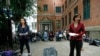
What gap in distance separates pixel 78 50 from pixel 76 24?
2.79 ft

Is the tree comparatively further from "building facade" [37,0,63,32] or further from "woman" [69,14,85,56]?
"building facade" [37,0,63,32]

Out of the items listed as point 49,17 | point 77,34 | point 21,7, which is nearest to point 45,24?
point 49,17

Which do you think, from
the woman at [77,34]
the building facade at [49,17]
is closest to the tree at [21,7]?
the woman at [77,34]

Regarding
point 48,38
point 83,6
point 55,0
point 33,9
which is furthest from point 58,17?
point 33,9

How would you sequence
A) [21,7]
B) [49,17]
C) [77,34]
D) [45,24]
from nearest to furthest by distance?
[77,34] < [21,7] < [49,17] < [45,24]

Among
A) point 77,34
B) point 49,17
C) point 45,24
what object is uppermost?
point 49,17

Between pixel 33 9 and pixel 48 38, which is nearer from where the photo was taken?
pixel 33 9

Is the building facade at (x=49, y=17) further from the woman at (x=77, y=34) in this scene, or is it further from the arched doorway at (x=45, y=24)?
the woman at (x=77, y=34)

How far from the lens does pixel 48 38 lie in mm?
36562

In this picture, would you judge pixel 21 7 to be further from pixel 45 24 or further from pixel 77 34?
pixel 45 24

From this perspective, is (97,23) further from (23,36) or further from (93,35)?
(23,36)

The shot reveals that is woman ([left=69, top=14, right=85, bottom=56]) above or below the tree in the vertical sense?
below

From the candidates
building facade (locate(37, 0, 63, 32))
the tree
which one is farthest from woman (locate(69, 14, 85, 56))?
building facade (locate(37, 0, 63, 32))

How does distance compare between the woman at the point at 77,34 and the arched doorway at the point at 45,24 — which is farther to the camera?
the arched doorway at the point at 45,24
